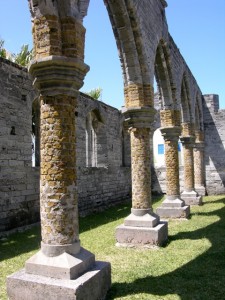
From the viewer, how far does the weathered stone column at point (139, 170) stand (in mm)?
6906

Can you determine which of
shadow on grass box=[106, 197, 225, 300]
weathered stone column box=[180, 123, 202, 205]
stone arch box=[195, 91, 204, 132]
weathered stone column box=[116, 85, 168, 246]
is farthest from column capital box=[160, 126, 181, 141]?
stone arch box=[195, 91, 204, 132]

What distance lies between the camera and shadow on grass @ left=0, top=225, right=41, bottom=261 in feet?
21.6

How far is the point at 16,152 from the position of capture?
8.67 meters

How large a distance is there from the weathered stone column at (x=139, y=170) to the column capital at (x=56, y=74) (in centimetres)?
323

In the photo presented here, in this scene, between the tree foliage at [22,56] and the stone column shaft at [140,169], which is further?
the tree foliage at [22,56]

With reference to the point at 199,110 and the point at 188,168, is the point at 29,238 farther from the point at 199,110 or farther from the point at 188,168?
the point at 199,110

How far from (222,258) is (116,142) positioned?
30.8ft

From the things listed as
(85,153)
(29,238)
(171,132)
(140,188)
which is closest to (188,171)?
(171,132)

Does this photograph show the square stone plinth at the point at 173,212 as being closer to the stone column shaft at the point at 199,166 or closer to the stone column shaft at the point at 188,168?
the stone column shaft at the point at 188,168

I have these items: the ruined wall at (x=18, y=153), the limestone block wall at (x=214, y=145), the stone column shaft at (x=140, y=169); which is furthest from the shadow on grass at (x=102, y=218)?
the limestone block wall at (x=214, y=145)

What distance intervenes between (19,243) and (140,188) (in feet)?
9.73

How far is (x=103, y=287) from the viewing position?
426 centimetres

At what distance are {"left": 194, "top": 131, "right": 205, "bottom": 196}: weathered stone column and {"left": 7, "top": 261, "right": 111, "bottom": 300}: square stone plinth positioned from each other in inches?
497

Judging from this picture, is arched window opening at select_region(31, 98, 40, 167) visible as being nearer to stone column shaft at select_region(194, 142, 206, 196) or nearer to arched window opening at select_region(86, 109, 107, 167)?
arched window opening at select_region(86, 109, 107, 167)
